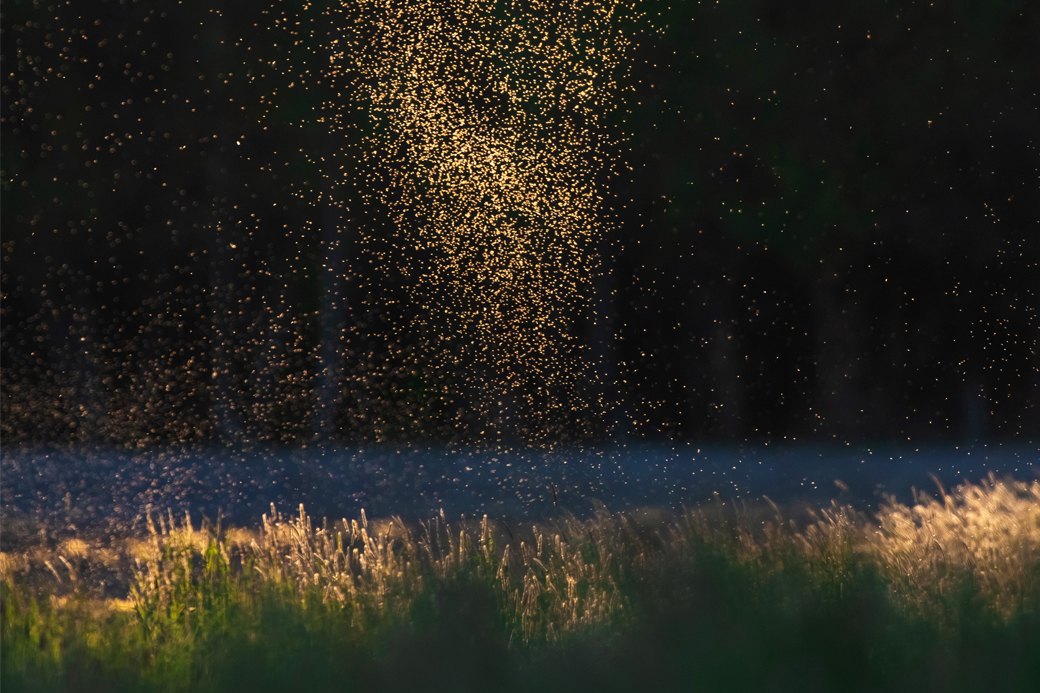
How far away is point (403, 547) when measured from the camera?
→ 5297 millimetres

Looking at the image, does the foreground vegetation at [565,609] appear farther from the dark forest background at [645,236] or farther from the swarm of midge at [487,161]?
the dark forest background at [645,236]

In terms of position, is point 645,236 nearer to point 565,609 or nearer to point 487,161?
point 487,161

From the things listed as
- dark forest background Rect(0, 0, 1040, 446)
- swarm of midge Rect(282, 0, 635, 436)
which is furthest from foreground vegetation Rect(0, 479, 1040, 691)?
dark forest background Rect(0, 0, 1040, 446)

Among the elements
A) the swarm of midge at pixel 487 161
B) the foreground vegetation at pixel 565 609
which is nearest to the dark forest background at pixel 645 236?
the swarm of midge at pixel 487 161

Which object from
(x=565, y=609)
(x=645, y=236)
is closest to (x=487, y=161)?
(x=645, y=236)

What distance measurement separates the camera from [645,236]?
1756cm

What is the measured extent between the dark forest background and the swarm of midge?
366 mm

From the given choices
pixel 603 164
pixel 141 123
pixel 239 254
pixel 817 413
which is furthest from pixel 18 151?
pixel 817 413

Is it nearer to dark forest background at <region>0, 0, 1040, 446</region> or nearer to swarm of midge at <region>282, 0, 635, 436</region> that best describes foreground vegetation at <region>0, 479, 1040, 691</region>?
swarm of midge at <region>282, 0, 635, 436</region>

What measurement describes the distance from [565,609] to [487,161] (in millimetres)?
11468

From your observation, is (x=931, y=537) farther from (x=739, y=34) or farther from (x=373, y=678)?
(x=739, y=34)

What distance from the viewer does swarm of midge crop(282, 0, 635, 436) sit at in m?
14.5

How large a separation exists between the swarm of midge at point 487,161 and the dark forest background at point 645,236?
37 cm

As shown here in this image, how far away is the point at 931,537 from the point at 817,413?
572 inches
